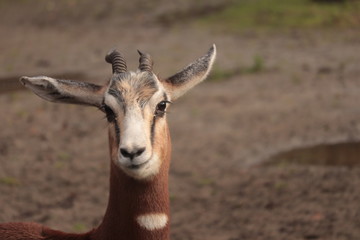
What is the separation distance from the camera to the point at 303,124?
36.0 ft

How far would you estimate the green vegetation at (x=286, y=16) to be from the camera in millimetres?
18234

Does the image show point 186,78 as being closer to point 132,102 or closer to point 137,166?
Result: point 132,102

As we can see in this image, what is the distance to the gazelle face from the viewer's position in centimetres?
433

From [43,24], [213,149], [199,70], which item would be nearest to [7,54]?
[43,24]

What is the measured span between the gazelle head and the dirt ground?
9.78 ft

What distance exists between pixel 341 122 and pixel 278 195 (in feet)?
10.1

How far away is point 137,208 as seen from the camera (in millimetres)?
4699

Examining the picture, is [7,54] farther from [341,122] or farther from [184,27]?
[341,122]

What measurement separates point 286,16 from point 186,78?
14416mm

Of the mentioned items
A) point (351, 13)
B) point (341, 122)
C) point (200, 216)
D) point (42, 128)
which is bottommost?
point (200, 216)

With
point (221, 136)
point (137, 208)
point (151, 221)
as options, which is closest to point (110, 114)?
point (137, 208)

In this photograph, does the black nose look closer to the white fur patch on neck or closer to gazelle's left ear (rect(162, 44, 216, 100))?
the white fur patch on neck

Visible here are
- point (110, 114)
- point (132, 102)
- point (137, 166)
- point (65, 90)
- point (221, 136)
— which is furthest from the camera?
point (221, 136)

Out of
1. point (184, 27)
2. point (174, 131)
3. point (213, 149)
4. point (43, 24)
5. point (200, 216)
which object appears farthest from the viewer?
point (43, 24)
